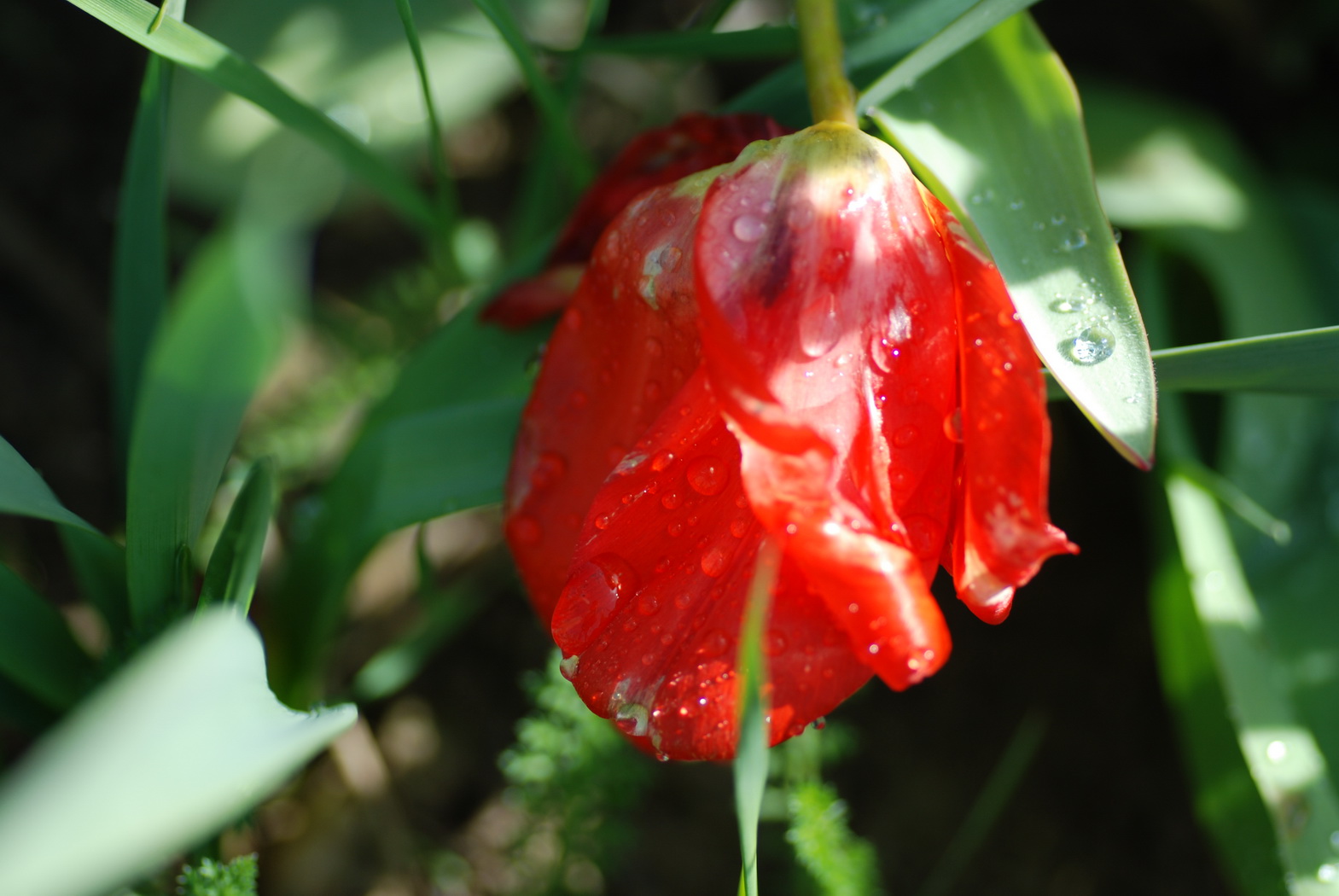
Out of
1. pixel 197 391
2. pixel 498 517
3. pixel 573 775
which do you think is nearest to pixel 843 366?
pixel 197 391

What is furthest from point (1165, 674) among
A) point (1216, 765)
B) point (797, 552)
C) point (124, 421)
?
point (124, 421)

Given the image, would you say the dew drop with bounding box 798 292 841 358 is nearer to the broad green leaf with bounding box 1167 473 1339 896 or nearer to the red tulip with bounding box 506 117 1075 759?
the red tulip with bounding box 506 117 1075 759

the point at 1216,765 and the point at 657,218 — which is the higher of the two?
the point at 657,218

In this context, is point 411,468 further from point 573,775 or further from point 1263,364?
point 1263,364

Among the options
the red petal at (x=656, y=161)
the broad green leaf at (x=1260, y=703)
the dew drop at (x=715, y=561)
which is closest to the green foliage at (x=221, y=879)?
the dew drop at (x=715, y=561)

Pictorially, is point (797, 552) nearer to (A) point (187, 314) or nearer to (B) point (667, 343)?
(B) point (667, 343)
